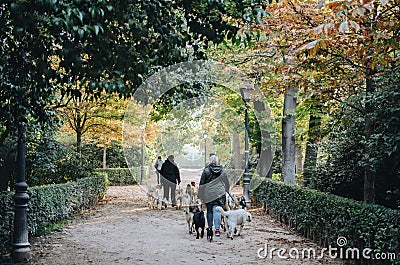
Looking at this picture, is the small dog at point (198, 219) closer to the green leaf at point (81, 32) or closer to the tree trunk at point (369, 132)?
the tree trunk at point (369, 132)

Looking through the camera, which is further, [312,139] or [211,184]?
[312,139]

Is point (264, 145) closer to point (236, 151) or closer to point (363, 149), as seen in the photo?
point (236, 151)

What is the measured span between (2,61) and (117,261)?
3912 millimetres

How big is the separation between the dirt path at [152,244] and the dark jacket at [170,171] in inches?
99.8

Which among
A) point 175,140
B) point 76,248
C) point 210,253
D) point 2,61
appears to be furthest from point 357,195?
point 175,140

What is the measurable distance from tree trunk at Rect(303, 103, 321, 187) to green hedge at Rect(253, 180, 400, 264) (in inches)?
38.1

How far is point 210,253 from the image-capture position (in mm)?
8695

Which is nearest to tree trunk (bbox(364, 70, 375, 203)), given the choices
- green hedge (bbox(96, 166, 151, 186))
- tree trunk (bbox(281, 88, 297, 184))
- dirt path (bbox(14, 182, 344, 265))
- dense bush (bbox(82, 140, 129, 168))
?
dirt path (bbox(14, 182, 344, 265))

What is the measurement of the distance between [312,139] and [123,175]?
22.7m

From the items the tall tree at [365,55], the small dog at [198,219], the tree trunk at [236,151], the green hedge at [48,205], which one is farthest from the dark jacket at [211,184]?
the tree trunk at [236,151]

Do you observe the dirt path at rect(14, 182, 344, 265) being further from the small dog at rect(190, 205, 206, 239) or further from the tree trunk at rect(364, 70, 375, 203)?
the tree trunk at rect(364, 70, 375, 203)

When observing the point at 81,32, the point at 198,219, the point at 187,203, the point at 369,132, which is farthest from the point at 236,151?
the point at 81,32

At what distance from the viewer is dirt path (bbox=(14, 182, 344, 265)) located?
8094 mm

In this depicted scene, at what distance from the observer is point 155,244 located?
962cm
